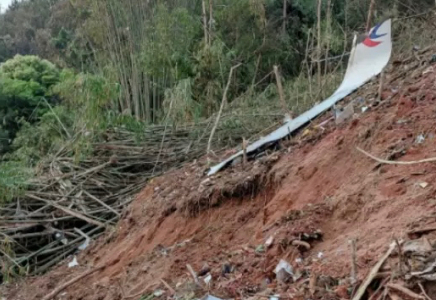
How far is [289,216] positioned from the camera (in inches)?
121

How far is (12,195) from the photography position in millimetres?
5727

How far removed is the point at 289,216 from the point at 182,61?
6.97 meters

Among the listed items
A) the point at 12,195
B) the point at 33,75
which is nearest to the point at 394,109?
the point at 12,195

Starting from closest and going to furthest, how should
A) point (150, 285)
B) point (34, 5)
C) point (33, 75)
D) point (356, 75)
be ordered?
point (150, 285) → point (356, 75) → point (33, 75) → point (34, 5)

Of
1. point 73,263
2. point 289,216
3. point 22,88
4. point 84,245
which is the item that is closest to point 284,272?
point 289,216

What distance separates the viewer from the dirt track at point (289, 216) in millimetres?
2527

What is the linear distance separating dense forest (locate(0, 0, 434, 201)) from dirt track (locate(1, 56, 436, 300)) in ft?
6.50

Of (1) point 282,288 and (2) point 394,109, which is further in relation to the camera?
(2) point 394,109

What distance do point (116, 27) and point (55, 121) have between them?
2356 mm

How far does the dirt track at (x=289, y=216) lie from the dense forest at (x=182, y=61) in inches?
78.1

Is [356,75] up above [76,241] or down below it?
above

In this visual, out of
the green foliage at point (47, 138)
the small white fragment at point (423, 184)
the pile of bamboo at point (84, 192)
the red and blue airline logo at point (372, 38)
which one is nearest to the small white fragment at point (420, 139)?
the small white fragment at point (423, 184)

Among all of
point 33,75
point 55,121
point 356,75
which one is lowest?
point 33,75

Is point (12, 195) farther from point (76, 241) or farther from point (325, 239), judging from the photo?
point (325, 239)
